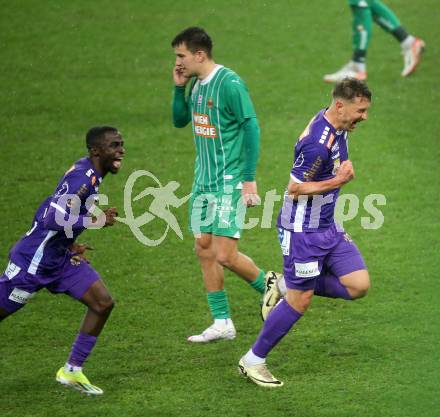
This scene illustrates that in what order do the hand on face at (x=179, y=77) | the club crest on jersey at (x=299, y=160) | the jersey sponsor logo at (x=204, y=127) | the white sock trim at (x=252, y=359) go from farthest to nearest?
the hand on face at (x=179, y=77) < the jersey sponsor logo at (x=204, y=127) < the white sock trim at (x=252, y=359) < the club crest on jersey at (x=299, y=160)

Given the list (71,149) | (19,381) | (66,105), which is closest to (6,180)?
(71,149)

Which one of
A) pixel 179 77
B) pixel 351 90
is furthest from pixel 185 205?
pixel 351 90

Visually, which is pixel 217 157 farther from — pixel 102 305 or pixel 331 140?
pixel 102 305

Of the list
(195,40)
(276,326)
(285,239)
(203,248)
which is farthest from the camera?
(203,248)

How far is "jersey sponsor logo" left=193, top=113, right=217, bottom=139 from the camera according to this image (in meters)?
7.74

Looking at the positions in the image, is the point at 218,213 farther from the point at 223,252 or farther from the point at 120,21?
the point at 120,21

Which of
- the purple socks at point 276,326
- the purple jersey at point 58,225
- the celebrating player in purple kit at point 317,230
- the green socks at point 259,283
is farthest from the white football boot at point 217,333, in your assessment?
the purple jersey at point 58,225

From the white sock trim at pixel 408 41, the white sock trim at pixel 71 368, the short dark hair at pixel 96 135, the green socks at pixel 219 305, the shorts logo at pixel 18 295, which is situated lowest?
the white sock trim at pixel 71 368

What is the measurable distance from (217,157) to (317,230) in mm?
1154

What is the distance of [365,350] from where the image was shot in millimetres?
7629

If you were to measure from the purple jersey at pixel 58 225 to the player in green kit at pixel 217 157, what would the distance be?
3.79ft

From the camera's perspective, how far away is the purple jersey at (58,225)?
22.3ft

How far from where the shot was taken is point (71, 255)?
7.10 m

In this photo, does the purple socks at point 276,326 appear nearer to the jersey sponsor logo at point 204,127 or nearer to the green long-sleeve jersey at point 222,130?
the green long-sleeve jersey at point 222,130
